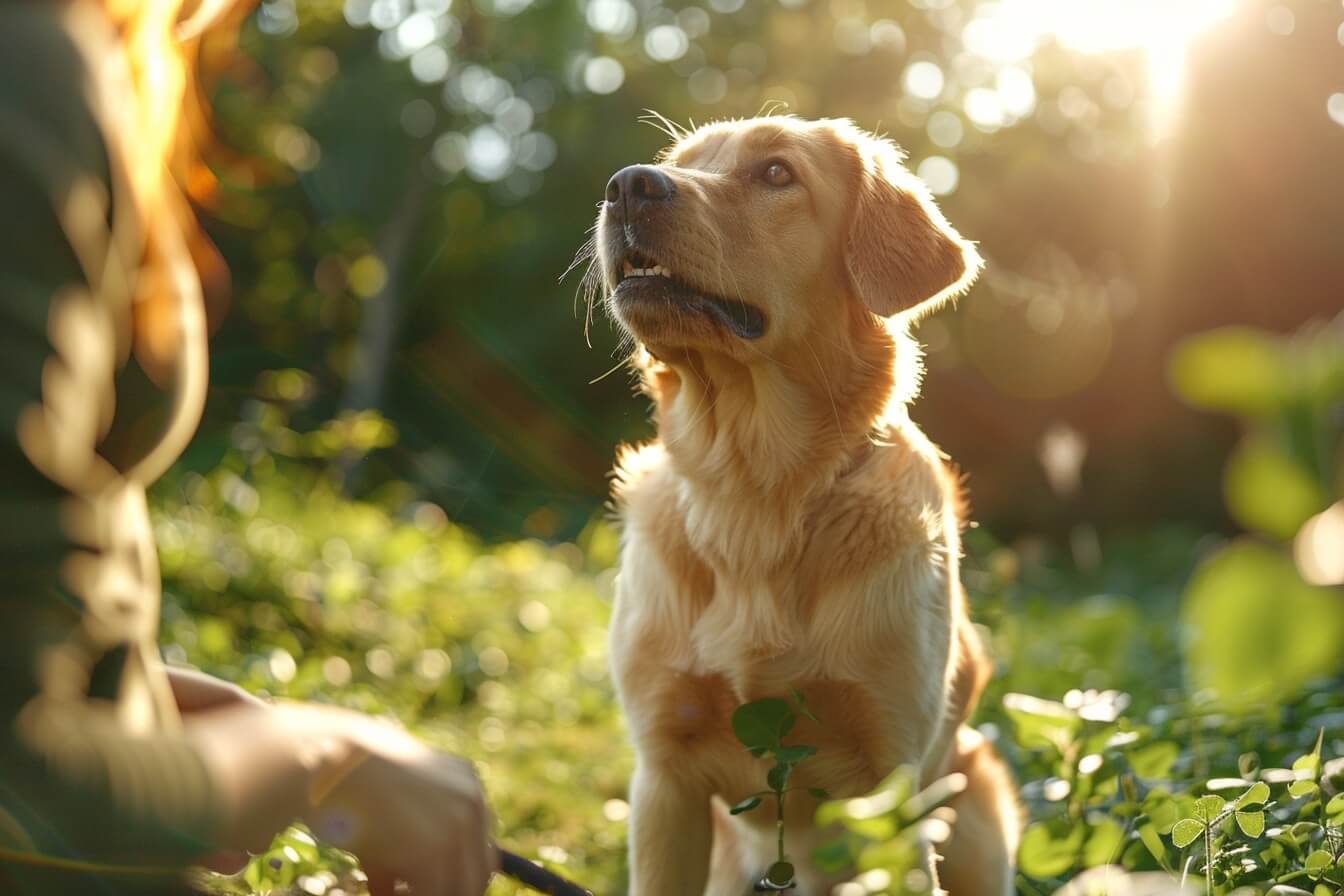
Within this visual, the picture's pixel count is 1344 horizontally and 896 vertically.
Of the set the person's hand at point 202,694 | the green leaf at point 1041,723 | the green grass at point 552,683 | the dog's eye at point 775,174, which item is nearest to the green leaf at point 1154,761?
the green grass at point 552,683

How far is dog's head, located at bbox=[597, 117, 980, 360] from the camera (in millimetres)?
2650

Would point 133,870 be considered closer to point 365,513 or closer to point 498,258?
point 365,513

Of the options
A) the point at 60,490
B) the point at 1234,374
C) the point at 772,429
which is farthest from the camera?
the point at 772,429

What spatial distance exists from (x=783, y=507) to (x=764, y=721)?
2.53 ft

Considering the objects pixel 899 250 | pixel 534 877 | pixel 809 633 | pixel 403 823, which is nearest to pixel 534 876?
pixel 534 877

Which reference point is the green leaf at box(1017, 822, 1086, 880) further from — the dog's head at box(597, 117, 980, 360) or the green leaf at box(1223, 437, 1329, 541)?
the green leaf at box(1223, 437, 1329, 541)

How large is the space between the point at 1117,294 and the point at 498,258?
8992mm

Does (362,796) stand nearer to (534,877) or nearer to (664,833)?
(534,877)

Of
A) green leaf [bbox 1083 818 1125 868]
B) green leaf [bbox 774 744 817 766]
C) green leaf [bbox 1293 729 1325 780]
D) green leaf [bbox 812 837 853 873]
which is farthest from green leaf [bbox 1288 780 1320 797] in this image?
green leaf [bbox 812 837 853 873]

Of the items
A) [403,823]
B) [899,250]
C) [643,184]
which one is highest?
[643,184]

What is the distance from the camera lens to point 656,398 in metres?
3.03

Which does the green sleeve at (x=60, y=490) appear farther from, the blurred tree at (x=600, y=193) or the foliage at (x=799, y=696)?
the blurred tree at (x=600, y=193)

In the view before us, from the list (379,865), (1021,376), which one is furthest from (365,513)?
(1021,376)

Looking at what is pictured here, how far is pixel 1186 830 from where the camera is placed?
1897mm
